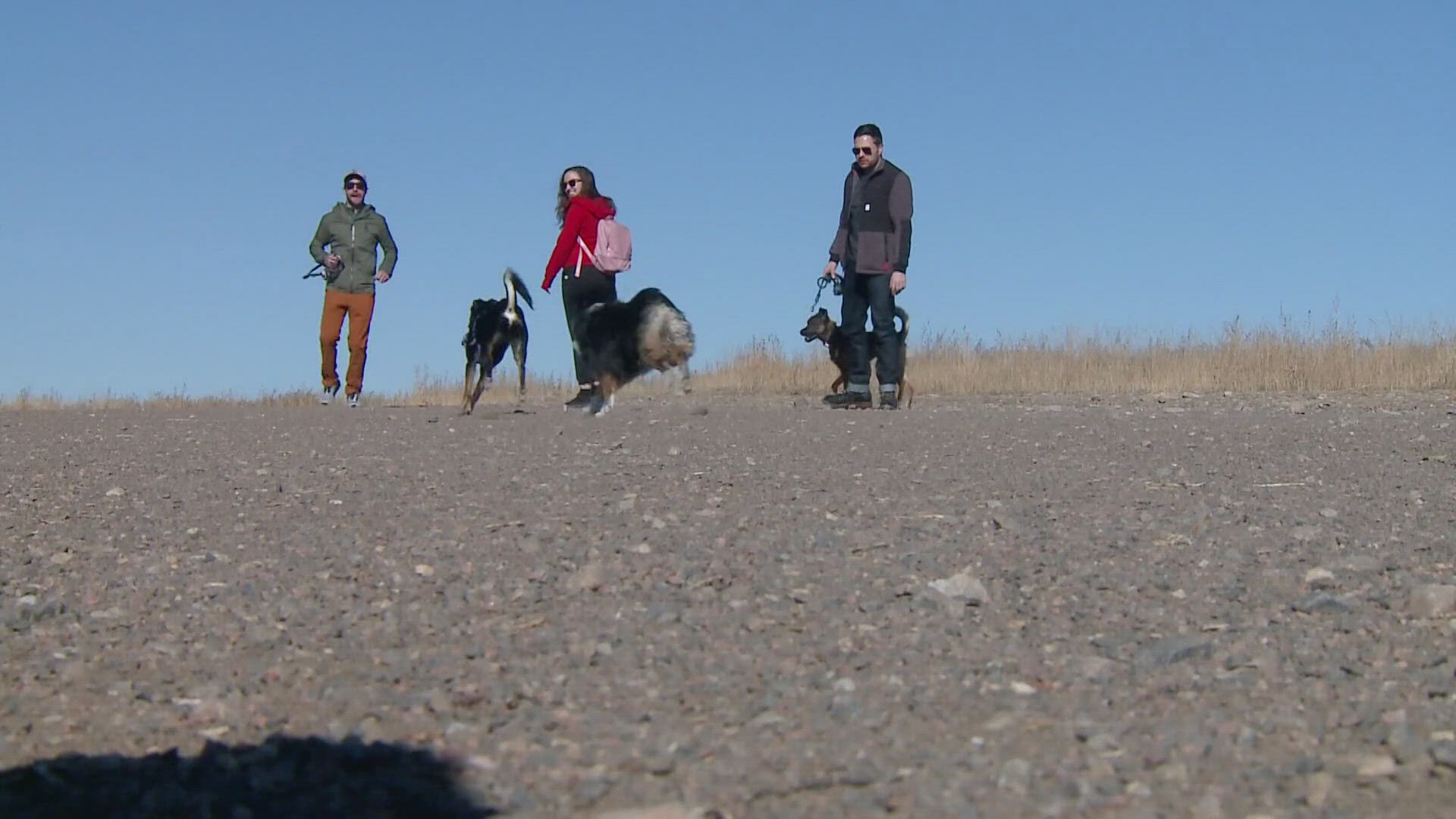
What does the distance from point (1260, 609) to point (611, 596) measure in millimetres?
1651

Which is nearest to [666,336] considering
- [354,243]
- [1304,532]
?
[354,243]

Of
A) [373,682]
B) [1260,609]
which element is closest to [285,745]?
[373,682]

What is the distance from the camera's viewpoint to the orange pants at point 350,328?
14.6 m

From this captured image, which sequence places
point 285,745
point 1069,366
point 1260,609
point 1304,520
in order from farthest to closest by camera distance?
point 1069,366 → point 1304,520 → point 1260,609 → point 285,745

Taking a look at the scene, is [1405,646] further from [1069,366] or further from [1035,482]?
[1069,366]

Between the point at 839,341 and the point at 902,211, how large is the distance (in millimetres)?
2694

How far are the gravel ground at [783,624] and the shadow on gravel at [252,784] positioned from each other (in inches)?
3.5

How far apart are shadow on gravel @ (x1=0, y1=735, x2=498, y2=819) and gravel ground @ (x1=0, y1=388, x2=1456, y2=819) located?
89 mm

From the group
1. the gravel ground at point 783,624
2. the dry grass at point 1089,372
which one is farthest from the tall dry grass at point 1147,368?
the gravel ground at point 783,624

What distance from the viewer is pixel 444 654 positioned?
3928 millimetres

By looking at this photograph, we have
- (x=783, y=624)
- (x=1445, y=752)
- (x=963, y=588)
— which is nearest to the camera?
(x=1445, y=752)

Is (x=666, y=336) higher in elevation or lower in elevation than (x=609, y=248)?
lower

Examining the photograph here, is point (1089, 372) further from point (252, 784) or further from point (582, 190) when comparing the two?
point (252, 784)

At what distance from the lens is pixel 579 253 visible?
38.1 ft
